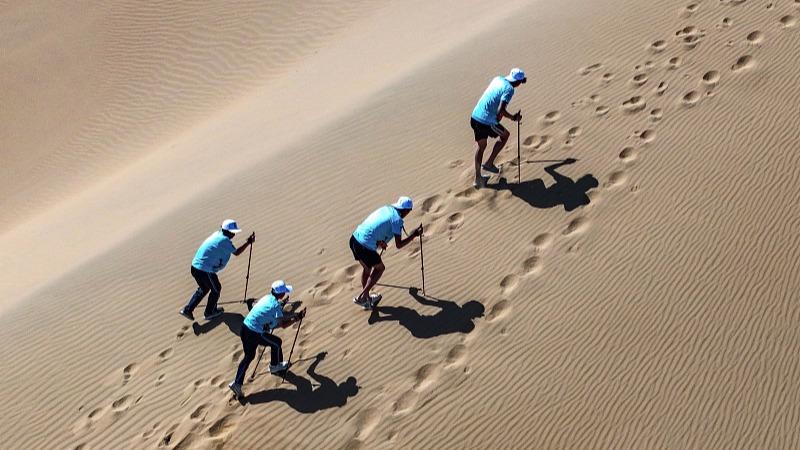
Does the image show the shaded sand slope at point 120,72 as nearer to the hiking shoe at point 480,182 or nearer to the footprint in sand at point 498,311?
the hiking shoe at point 480,182

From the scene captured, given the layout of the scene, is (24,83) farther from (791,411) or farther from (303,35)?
(791,411)

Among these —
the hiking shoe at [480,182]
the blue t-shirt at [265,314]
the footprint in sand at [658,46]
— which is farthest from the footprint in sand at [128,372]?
the footprint in sand at [658,46]

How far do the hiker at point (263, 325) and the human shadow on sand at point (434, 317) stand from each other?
4.56ft

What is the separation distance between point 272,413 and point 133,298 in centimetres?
358

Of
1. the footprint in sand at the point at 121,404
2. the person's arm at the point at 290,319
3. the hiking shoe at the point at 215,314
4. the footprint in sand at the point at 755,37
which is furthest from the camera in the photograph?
the footprint in sand at the point at 755,37

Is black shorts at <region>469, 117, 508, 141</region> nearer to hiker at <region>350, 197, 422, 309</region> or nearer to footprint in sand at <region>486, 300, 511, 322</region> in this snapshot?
hiker at <region>350, 197, 422, 309</region>

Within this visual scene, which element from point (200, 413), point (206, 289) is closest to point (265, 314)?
point (200, 413)

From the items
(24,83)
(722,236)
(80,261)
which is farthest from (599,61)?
(24,83)

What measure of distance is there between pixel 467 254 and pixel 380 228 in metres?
1.63

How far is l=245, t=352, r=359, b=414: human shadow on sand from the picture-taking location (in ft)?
30.4

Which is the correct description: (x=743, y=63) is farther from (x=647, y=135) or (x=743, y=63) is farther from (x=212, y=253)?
(x=212, y=253)

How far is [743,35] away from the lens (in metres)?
13.3

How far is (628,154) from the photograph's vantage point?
11781 millimetres

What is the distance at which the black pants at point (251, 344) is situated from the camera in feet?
30.3
